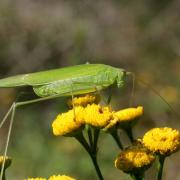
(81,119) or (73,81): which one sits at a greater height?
(73,81)

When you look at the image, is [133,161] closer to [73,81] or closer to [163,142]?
[163,142]

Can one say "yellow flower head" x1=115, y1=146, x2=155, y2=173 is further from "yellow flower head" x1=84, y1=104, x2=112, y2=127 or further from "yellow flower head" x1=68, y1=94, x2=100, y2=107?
"yellow flower head" x1=68, y1=94, x2=100, y2=107

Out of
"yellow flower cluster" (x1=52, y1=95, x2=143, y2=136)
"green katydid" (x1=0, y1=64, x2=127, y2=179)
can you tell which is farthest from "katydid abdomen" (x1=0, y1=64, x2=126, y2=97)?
"yellow flower cluster" (x1=52, y1=95, x2=143, y2=136)

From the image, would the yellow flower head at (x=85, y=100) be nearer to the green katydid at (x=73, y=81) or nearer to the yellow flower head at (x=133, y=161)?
the green katydid at (x=73, y=81)

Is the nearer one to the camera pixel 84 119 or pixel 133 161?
pixel 133 161

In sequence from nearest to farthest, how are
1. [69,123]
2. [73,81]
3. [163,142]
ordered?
[163,142] → [69,123] → [73,81]

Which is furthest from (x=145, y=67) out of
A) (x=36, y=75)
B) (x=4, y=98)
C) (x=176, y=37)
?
(x=36, y=75)

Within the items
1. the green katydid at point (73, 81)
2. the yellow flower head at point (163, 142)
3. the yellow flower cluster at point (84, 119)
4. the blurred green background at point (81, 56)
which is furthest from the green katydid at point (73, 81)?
the blurred green background at point (81, 56)

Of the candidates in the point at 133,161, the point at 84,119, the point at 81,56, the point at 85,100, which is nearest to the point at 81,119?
the point at 84,119
